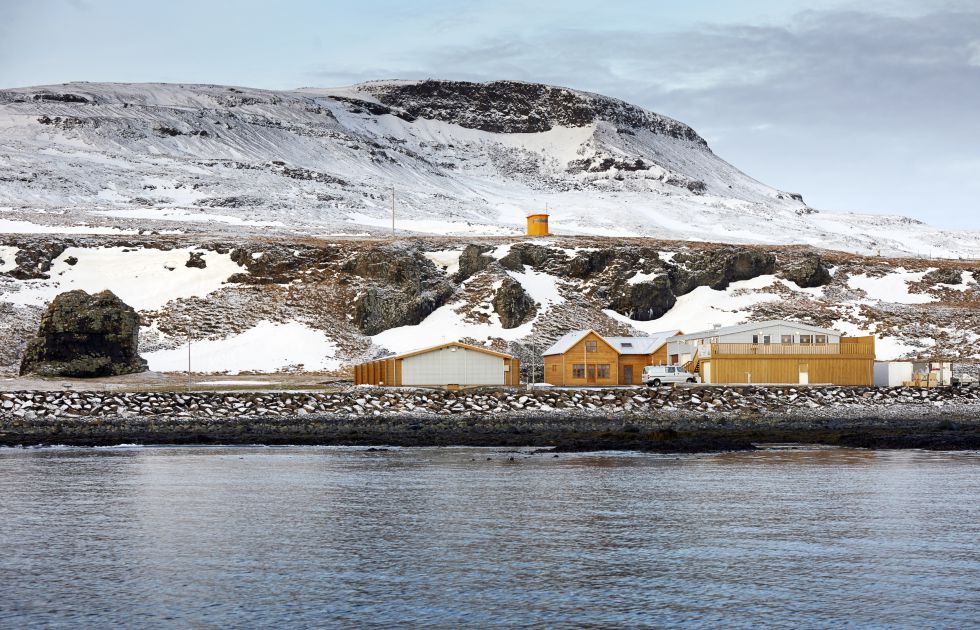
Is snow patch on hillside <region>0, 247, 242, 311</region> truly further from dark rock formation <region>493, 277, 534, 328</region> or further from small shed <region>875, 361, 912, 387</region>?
small shed <region>875, 361, 912, 387</region>

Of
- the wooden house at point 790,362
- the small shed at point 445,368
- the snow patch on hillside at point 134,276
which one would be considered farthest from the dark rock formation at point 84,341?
the wooden house at point 790,362

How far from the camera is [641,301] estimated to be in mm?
89375

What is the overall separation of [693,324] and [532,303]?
1346cm

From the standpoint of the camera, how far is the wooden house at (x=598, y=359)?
220 feet

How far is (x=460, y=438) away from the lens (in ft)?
132

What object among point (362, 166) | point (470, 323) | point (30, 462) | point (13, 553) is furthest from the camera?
point (362, 166)

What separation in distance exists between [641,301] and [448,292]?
16.4 m

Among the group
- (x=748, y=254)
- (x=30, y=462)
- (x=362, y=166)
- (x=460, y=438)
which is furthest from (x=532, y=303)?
(x=362, y=166)

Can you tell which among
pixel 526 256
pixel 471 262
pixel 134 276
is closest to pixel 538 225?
pixel 526 256

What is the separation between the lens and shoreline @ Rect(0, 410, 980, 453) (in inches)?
1505

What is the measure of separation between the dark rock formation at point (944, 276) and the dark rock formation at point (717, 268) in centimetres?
1402

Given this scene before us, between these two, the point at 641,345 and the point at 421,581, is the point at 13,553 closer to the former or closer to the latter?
the point at 421,581

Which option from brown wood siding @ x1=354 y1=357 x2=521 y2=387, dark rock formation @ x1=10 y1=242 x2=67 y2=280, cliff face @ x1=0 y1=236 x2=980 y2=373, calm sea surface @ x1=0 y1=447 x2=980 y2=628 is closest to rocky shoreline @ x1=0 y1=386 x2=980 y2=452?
brown wood siding @ x1=354 y1=357 x2=521 y2=387

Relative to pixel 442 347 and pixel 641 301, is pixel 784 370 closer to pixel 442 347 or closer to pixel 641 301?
pixel 442 347
